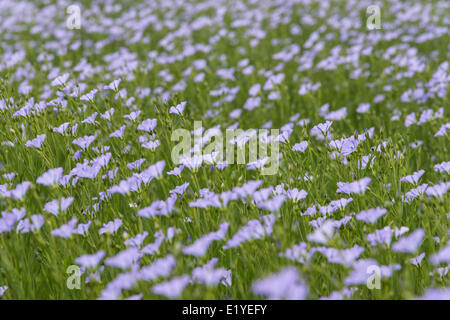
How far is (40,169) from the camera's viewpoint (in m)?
2.56

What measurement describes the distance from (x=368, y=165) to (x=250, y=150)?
75 cm

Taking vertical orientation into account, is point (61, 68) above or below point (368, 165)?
above

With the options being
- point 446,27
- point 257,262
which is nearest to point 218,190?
point 257,262

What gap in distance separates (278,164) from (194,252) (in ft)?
3.41

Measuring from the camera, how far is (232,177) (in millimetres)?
2281

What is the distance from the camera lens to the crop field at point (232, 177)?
1.74 metres

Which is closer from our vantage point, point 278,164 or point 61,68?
point 278,164

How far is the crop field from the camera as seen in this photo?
68.4 inches

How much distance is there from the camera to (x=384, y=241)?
1707mm

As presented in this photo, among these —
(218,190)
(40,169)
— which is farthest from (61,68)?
(218,190)

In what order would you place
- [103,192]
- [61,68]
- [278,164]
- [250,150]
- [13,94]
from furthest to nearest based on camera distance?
[61,68] → [13,94] → [250,150] → [278,164] → [103,192]
